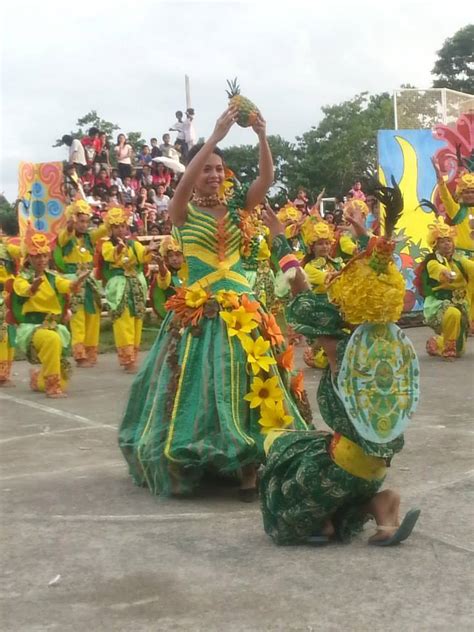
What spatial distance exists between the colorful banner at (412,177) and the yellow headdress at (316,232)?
332 cm

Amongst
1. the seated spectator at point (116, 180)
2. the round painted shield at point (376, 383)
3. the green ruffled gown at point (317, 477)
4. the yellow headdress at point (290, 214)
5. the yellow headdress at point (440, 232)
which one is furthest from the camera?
the seated spectator at point (116, 180)

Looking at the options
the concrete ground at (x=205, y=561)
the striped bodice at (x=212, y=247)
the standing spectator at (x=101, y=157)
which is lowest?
the concrete ground at (x=205, y=561)

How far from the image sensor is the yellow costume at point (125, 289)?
10094 millimetres

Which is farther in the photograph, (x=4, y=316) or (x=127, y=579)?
(x=4, y=316)

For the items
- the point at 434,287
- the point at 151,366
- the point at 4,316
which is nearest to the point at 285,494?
the point at 151,366

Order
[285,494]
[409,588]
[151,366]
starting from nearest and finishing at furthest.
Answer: [409,588] < [285,494] < [151,366]

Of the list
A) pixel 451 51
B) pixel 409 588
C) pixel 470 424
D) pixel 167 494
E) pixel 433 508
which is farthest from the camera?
pixel 451 51

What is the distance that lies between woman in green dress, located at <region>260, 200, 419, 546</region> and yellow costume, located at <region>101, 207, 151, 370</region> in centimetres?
611

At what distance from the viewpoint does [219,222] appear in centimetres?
502

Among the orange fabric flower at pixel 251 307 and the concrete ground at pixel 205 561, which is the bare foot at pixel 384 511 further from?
the orange fabric flower at pixel 251 307

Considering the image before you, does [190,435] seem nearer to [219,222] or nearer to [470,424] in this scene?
[219,222]

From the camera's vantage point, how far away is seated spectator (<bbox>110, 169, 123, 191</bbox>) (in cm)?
1817

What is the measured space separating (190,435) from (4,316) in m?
4.85

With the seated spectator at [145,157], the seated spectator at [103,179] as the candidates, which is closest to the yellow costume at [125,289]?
the seated spectator at [103,179]
